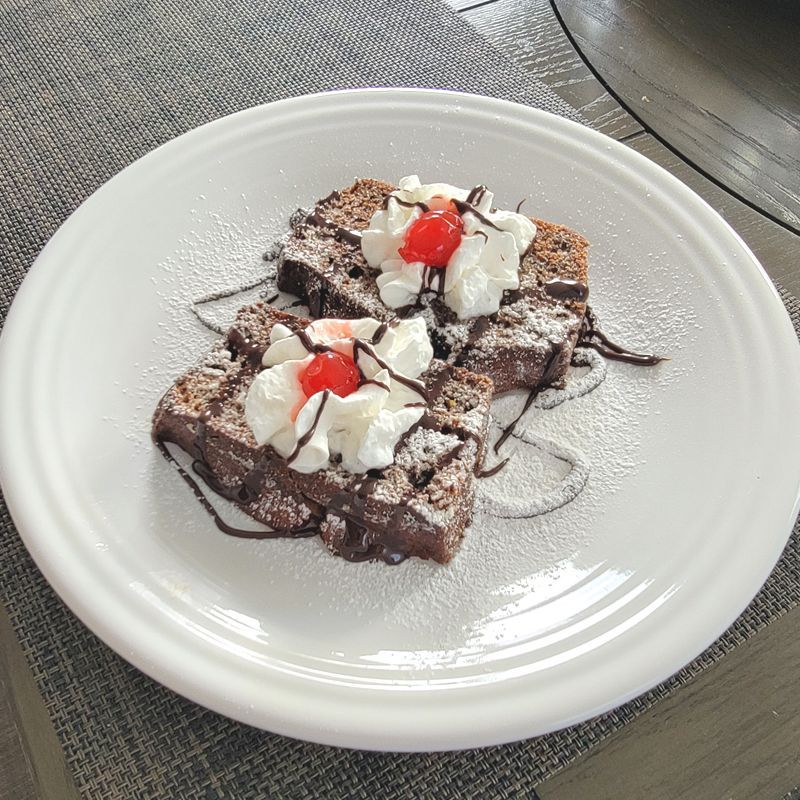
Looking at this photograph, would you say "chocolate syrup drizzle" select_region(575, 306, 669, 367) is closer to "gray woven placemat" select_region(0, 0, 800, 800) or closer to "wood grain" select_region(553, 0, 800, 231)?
"gray woven placemat" select_region(0, 0, 800, 800)

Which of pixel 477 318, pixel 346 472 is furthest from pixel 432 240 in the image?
pixel 346 472

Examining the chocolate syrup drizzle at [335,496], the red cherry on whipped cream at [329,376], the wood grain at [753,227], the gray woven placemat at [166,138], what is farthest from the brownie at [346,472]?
the wood grain at [753,227]

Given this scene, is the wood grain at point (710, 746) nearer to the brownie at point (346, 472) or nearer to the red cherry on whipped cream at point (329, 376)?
the brownie at point (346, 472)

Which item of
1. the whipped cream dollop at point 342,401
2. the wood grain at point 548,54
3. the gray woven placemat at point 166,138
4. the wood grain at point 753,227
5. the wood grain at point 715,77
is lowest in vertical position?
the gray woven placemat at point 166,138

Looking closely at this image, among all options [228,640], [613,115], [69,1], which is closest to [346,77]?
[613,115]

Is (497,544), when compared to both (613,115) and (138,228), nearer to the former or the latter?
(138,228)

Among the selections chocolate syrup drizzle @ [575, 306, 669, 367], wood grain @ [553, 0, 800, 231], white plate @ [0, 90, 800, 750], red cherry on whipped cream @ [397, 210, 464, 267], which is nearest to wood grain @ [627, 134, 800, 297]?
wood grain @ [553, 0, 800, 231]

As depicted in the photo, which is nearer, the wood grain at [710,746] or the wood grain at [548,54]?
the wood grain at [710,746]
